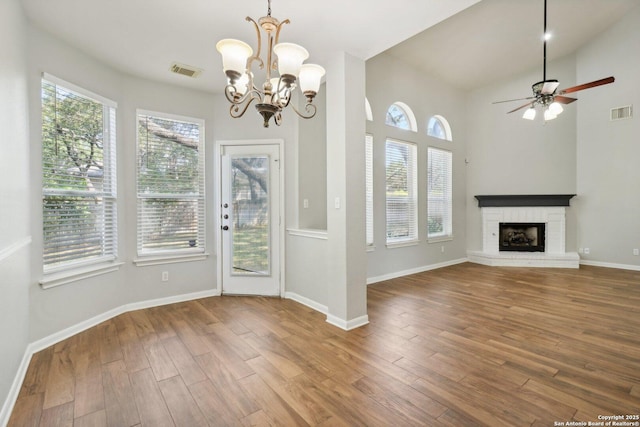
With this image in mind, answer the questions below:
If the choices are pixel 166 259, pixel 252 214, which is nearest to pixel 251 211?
pixel 252 214

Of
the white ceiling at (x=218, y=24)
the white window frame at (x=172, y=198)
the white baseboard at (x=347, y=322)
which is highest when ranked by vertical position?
the white ceiling at (x=218, y=24)

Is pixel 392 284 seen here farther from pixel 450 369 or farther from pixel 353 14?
pixel 353 14

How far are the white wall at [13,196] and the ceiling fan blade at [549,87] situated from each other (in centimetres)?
493

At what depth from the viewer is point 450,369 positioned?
7.06 feet

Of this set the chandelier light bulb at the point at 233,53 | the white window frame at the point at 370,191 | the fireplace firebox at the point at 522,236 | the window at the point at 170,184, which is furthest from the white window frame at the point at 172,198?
the fireplace firebox at the point at 522,236

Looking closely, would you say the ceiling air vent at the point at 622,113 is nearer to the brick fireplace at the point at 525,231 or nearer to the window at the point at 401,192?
the brick fireplace at the point at 525,231

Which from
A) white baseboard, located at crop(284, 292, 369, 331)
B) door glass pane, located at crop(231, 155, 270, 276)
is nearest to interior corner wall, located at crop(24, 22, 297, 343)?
door glass pane, located at crop(231, 155, 270, 276)

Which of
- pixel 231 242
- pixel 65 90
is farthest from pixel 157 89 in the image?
pixel 231 242

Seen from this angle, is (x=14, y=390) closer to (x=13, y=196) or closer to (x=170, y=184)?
(x=13, y=196)

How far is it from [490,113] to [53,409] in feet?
25.4

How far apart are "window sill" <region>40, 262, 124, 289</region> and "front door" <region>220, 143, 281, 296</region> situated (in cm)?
127

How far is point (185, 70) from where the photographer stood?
10.7 feet

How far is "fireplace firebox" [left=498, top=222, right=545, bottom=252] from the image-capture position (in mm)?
5988

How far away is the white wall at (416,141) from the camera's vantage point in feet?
15.3
